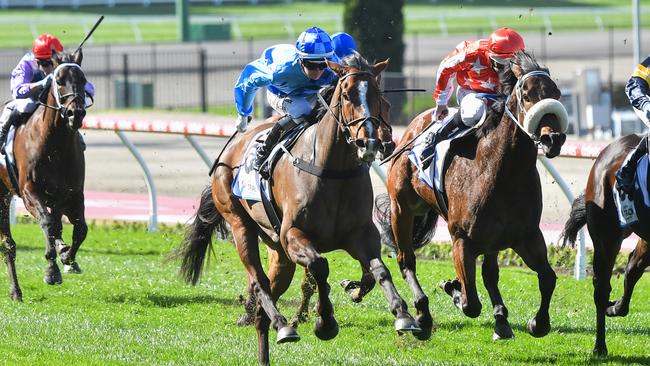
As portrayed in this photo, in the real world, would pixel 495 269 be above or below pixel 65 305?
above

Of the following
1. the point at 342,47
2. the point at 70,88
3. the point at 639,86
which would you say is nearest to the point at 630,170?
the point at 639,86

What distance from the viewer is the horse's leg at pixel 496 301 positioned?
25.0 ft

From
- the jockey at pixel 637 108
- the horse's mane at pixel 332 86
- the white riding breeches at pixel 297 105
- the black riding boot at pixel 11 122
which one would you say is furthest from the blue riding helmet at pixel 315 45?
the black riding boot at pixel 11 122

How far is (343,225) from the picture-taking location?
23.2 feet

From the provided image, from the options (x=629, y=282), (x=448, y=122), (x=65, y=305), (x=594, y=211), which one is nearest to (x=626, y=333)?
(x=629, y=282)

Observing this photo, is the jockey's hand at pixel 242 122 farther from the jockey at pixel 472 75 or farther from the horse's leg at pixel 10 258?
the horse's leg at pixel 10 258

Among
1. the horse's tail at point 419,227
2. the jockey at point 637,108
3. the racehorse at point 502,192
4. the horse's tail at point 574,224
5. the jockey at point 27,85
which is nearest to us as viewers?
the racehorse at point 502,192

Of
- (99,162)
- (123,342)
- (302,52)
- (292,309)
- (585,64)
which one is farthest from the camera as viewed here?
(585,64)

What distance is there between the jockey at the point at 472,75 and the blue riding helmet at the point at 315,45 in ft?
3.29

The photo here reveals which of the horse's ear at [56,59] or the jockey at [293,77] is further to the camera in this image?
the horse's ear at [56,59]

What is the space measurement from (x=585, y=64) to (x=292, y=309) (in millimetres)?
23926

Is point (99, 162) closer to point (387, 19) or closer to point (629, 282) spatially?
point (387, 19)

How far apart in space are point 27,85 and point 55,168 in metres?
0.88

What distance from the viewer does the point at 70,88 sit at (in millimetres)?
9992
